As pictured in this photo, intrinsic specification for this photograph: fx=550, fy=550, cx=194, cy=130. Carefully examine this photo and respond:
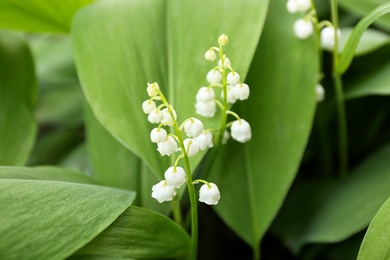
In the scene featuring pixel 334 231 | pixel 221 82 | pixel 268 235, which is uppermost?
pixel 221 82

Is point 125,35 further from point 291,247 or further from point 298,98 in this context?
point 291,247

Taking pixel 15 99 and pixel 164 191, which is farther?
pixel 15 99

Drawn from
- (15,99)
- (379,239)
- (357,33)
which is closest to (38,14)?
(15,99)

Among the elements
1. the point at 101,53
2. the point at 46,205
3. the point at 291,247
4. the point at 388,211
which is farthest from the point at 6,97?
the point at 388,211

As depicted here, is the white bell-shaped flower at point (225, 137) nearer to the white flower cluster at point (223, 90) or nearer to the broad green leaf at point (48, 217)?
the white flower cluster at point (223, 90)

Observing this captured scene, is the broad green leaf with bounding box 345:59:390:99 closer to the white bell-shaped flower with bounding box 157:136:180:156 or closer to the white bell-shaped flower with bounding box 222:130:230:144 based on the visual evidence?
the white bell-shaped flower with bounding box 222:130:230:144

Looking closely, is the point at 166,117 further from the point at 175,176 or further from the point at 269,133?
the point at 269,133

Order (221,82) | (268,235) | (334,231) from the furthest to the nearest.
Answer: (268,235) → (334,231) → (221,82)
